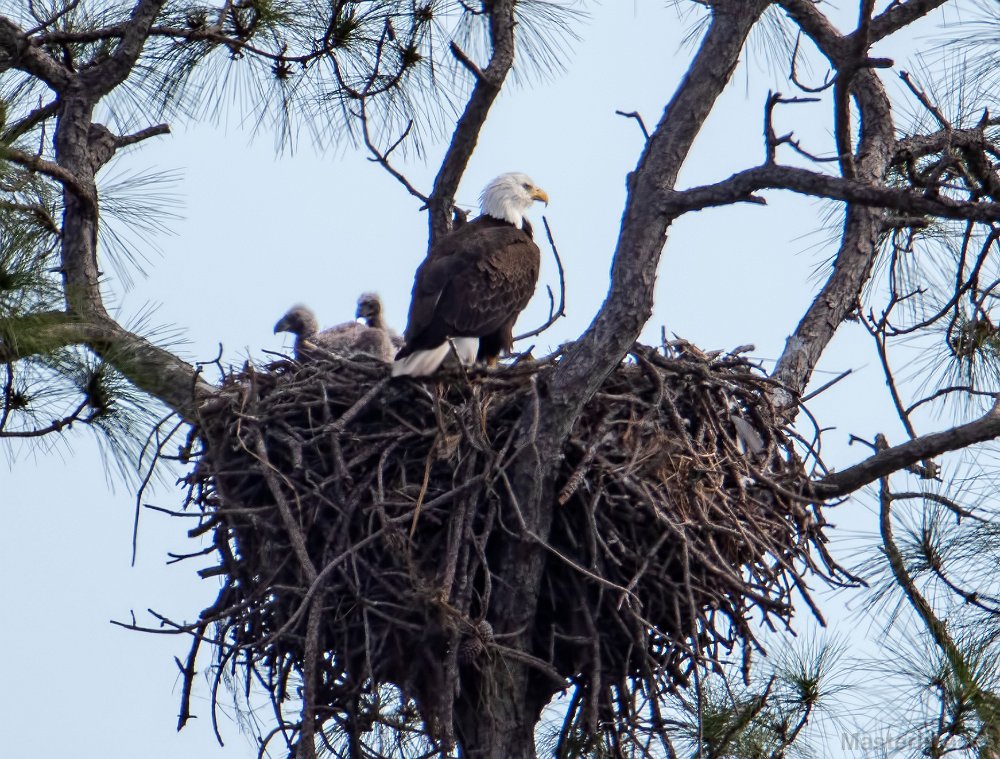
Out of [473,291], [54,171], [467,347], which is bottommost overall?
[467,347]

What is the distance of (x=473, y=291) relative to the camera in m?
5.45

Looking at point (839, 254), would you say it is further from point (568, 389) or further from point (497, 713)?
point (497, 713)

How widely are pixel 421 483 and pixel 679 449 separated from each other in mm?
813

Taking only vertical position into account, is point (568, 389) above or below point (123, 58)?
below

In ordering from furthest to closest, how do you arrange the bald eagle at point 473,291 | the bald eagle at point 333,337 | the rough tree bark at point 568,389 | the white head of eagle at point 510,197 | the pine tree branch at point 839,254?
the white head of eagle at point 510,197 < the bald eagle at point 333,337 < the bald eagle at point 473,291 < the pine tree branch at point 839,254 < the rough tree bark at point 568,389

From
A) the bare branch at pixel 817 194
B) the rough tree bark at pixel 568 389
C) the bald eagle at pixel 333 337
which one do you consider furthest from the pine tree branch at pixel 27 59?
the bare branch at pixel 817 194

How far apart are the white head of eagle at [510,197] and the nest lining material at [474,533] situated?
1.56 metres

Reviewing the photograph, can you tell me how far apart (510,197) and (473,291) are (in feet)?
2.80

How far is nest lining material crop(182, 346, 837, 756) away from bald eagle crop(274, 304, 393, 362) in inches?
28.4

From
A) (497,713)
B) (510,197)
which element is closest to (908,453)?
(497,713)

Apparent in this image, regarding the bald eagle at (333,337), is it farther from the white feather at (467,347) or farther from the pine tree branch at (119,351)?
the pine tree branch at (119,351)

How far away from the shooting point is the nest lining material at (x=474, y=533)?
13.9 feet

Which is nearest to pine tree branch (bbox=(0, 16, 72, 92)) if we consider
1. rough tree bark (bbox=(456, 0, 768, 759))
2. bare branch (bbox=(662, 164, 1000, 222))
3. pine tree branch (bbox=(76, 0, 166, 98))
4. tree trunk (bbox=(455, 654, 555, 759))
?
pine tree branch (bbox=(76, 0, 166, 98))

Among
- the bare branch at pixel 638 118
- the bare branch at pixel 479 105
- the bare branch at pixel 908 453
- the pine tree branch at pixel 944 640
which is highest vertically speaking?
the bare branch at pixel 479 105
